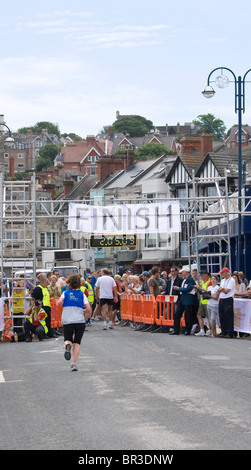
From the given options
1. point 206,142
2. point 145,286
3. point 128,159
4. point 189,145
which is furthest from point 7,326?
point 128,159

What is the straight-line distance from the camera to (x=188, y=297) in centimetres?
2584

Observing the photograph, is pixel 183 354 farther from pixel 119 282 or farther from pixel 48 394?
pixel 119 282

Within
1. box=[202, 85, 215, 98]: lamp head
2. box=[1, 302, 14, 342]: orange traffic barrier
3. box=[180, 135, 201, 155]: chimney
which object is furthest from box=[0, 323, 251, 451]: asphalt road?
box=[180, 135, 201, 155]: chimney

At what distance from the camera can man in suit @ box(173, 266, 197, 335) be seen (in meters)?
25.7

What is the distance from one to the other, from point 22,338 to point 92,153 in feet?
501

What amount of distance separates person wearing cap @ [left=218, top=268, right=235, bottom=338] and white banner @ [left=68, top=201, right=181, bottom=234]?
6058 mm

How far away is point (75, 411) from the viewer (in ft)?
38.0

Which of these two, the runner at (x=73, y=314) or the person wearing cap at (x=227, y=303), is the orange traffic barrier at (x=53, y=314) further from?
the runner at (x=73, y=314)

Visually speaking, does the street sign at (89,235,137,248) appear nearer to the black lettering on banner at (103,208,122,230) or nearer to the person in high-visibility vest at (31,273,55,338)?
the black lettering on banner at (103,208,122,230)

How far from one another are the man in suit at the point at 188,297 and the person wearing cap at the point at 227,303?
122cm

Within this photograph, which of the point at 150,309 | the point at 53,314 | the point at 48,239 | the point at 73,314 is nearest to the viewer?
the point at 73,314

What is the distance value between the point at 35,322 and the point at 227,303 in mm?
5029

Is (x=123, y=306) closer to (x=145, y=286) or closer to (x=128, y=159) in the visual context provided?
(x=145, y=286)
